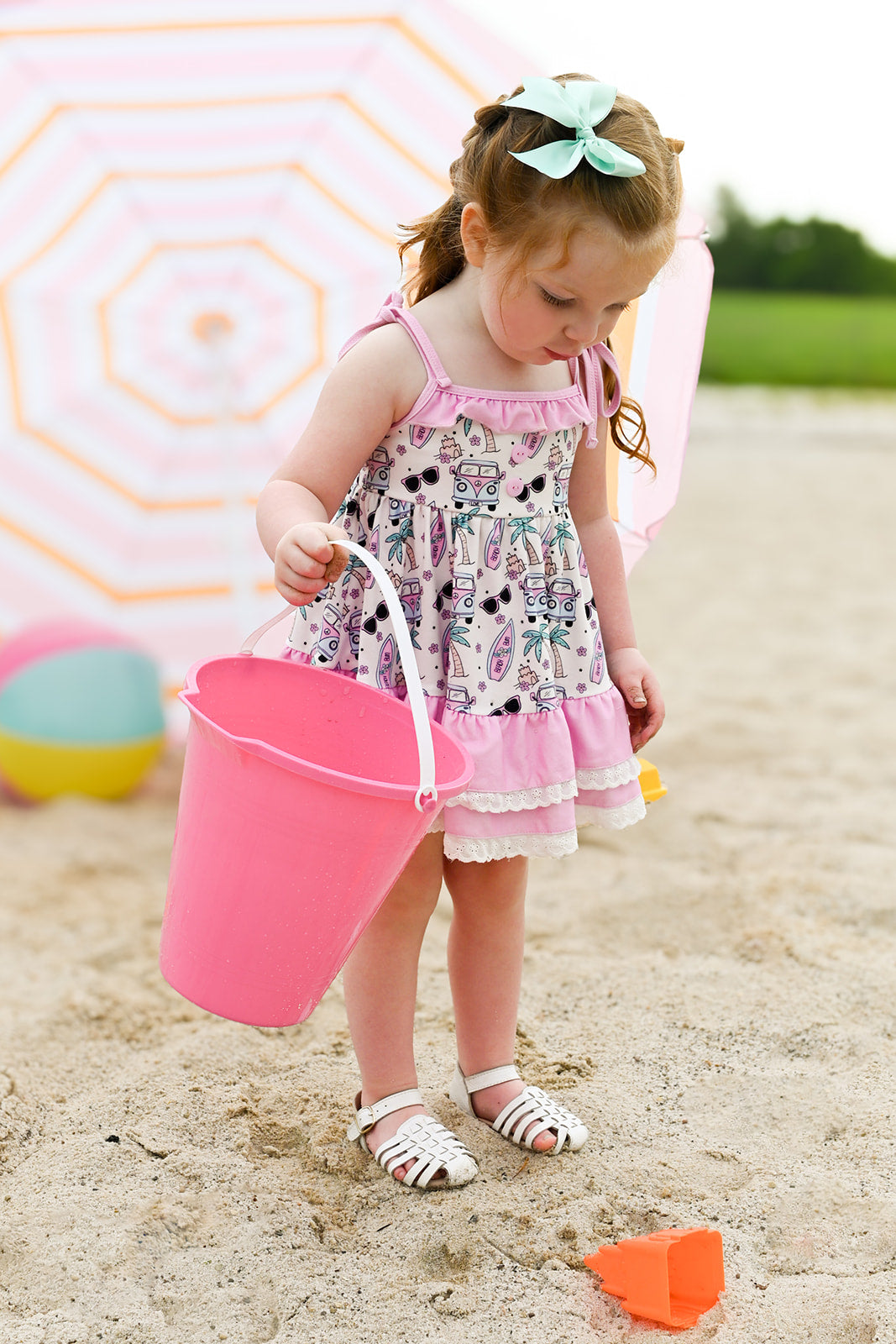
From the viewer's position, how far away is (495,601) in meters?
1.55

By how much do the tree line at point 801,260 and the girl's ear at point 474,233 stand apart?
29528mm

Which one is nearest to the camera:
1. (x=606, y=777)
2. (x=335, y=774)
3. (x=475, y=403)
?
(x=335, y=774)

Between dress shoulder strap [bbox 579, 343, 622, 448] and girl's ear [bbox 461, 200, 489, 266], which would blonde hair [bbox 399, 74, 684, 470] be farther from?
dress shoulder strap [bbox 579, 343, 622, 448]

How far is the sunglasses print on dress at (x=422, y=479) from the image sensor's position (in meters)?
1.54

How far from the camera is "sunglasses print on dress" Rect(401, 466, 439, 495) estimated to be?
154 centimetres

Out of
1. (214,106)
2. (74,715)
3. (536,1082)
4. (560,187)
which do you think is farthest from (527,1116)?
(214,106)

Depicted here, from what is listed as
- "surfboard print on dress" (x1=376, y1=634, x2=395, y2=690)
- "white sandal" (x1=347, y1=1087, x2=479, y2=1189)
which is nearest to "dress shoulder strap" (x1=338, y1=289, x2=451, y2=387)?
"surfboard print on dress" (x1=376, y1=634, x2=395, y2=690)

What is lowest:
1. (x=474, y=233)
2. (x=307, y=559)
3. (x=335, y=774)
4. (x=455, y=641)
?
(x=335, y=774)

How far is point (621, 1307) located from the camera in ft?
4.69

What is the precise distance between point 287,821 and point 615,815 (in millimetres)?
464

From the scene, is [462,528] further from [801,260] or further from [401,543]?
[801,260]

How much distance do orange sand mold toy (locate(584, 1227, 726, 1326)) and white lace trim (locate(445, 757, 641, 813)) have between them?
1.66 feet

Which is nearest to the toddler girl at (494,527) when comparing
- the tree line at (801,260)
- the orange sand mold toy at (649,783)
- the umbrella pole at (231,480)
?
the orange sand mold toy at (649,783)

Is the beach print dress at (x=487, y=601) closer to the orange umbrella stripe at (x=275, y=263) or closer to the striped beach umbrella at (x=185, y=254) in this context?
the striped beach umbrella at (x=185, y=254)
